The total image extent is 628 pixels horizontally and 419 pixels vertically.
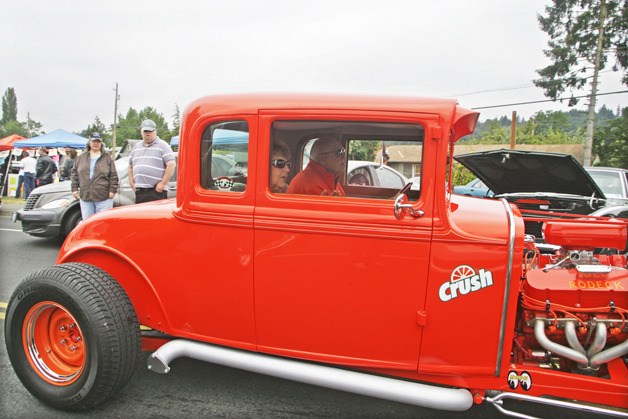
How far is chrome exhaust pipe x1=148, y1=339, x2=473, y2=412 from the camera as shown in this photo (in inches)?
88.4

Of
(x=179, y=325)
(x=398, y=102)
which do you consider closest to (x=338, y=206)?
(x=398, y=102)

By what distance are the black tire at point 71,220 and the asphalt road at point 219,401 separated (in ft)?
13.7

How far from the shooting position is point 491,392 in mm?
2365

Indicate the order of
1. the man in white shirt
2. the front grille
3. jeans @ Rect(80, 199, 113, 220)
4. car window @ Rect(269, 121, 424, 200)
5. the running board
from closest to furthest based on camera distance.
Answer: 1. the running board
2. car window @ Rect(269, 121, 424, 200)
3. jeans @ Rect(80, 199, 113, 220)
4. the front grille
5. the man in white shirt

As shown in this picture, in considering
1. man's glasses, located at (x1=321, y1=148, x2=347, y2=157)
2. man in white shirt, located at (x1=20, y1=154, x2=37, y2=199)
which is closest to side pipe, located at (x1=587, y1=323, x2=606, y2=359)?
man's glasses, located at (x1=321, y1=148, x2=347, y2=157)

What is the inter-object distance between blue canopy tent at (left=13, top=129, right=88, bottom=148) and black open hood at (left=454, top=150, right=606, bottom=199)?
1864 centimetres

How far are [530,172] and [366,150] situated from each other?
8.48 ft

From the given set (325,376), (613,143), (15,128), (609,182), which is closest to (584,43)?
(613,143)

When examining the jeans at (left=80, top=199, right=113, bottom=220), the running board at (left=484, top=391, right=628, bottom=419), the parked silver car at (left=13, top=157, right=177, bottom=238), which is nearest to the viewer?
the running board at (left=484, top=391, right=628, bottom=419)

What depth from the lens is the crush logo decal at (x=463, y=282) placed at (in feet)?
7.30

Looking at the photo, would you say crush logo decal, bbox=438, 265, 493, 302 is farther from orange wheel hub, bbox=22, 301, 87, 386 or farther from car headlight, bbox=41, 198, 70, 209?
car headlight, bbox=41, 198, 70, 209

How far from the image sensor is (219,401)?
290cm

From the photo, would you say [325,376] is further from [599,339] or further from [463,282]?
[599,339]

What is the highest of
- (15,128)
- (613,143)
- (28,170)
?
(15,128)
